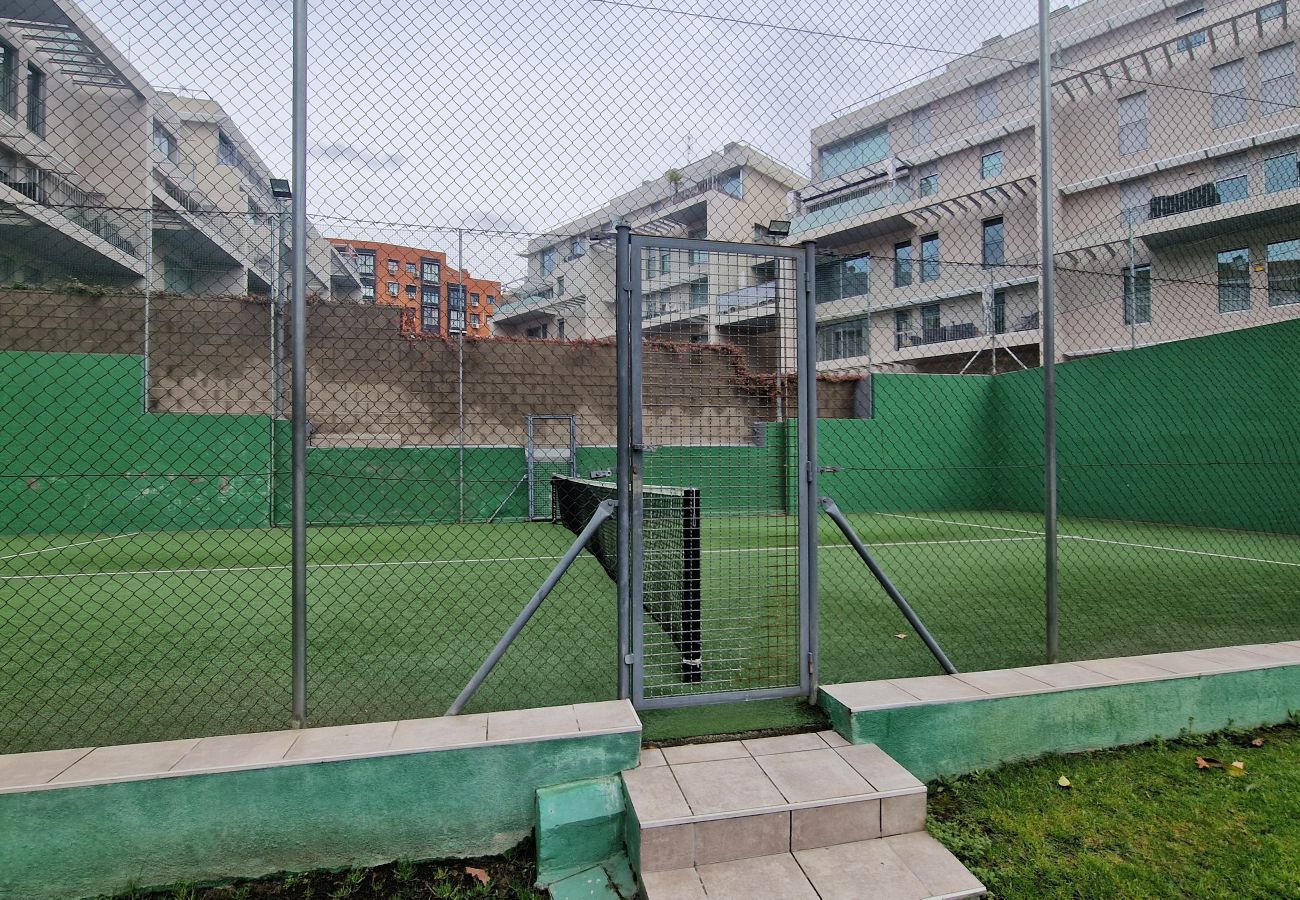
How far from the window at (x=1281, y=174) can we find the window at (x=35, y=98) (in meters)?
17.7

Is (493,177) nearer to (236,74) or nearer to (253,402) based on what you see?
(236,74)

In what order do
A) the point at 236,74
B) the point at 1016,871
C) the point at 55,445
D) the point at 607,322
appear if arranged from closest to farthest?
1. the point at 1016,871
2. the point at 236,74
3. the point at 607,322
4. the point at 55,445

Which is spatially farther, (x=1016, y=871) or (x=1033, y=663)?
(x=1033, y=663)

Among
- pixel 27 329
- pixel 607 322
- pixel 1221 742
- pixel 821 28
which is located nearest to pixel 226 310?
pixel 27 329

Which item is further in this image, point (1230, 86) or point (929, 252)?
point (929, 252)

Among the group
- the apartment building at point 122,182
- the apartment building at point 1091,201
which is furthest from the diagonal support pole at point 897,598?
the apartment building at point 1091,201

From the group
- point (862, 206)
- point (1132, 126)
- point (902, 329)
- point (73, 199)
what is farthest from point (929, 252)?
point (73, 199)

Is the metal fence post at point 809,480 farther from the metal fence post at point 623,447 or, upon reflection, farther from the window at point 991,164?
the window at point 991,164

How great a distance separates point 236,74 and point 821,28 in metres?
2.29

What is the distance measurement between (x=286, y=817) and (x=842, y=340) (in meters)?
15.0

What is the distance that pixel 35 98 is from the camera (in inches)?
211

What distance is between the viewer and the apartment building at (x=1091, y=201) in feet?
40.4

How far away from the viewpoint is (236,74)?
213 cm

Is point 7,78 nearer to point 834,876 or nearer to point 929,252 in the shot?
point 834,876
